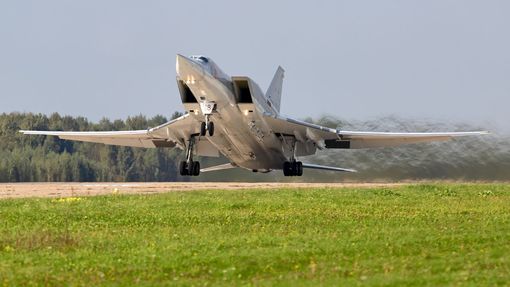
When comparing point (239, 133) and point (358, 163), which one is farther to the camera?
point (358, 163)

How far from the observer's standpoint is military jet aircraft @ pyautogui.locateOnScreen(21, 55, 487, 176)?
2875 cm

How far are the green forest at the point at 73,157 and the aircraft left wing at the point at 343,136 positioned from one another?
21.7 m

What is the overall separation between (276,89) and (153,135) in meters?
5.78

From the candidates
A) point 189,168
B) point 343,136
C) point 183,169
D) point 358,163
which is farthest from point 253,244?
point 358,163

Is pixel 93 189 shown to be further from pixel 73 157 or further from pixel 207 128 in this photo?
pixel 73 157

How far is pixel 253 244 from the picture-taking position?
487 inches

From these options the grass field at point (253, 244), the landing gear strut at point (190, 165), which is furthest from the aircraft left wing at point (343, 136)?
the grass field at point (253, 244)

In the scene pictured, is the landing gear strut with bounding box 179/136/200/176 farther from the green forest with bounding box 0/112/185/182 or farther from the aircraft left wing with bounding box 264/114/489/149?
the green forest with bounding box 0/112/185/182

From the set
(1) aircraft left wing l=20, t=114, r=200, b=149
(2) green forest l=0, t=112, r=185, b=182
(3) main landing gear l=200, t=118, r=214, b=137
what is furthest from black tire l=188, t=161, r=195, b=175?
(2) green forest l=0, t=112, r=185, b=182

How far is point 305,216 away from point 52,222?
4650 millimetres

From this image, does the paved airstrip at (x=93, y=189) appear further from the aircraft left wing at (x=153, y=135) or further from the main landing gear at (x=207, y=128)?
the main landing gear at (x=207, y=128)

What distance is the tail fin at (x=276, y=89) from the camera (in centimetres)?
3688

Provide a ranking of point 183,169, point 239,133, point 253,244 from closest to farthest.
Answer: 1. point 253,244
2. point 239,133
3. point 183,169

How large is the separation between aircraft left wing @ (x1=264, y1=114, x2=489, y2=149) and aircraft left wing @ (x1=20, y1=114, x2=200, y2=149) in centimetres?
296
